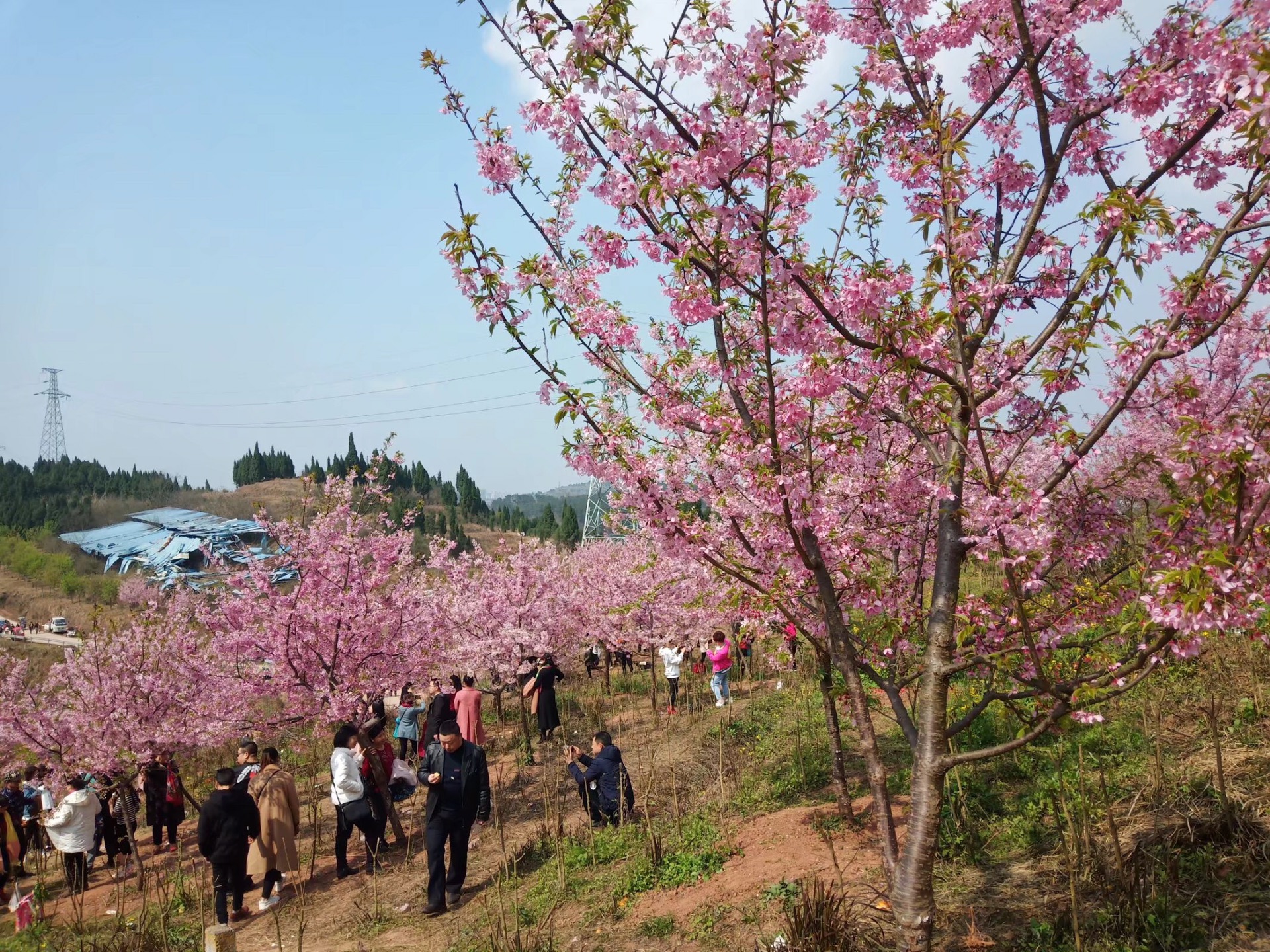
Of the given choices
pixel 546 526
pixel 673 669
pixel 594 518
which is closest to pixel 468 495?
pixel 546 526

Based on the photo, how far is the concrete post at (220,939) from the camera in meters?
4.76

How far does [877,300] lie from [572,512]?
277ft

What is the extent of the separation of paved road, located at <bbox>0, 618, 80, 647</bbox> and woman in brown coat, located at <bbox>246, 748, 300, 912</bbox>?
138 ft

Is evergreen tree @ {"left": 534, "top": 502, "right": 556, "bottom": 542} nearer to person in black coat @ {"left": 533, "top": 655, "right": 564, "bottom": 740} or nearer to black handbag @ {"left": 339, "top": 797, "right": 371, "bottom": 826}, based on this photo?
person in black coat @ {"left": 533, "top": 655, "right": 564, "bottom": 740}

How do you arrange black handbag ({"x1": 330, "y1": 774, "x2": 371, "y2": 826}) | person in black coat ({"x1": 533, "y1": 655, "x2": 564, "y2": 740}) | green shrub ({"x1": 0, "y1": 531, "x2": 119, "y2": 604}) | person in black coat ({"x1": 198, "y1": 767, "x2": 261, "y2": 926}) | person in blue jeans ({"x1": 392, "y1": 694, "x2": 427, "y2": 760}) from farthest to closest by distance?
1. green shrub ({"x1": 0, "y1": 531, "x2": 119, "y2": 604})
2. person in black coat ({"x1": 533, "y1": 655, "x2": 564, "y2": 740})
3. person in blue jeans ({"x1": 392, "y1": 694, "x2": 427, "y2": 760})
4. black handbag ({"x1": 330, "y1": 774, "x2": 371, "y2": 826})
5. person in black coat ({"x1": 198, "y1": 767, "x2": 261, "y2": 926})

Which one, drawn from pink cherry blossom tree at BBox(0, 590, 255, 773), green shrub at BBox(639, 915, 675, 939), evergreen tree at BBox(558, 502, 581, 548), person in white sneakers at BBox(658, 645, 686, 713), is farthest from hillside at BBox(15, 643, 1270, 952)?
evergreen tree at BBox(558, 502, 581, 548)

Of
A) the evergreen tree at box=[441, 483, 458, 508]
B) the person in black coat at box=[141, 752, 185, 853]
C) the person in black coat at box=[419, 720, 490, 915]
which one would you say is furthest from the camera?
the evergreen tree at box=[441, 483, 458, 508]

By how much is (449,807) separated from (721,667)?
286 inches

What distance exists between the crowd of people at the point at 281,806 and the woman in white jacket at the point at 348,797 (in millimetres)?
14

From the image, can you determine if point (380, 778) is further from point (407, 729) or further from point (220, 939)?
point (220, 939)

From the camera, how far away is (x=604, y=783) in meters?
8.86

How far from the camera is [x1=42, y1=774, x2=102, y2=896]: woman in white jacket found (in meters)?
9.60

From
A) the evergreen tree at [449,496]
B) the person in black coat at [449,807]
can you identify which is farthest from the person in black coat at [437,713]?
the evergreen tree at [449,496]

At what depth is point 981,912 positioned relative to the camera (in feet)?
16.4
